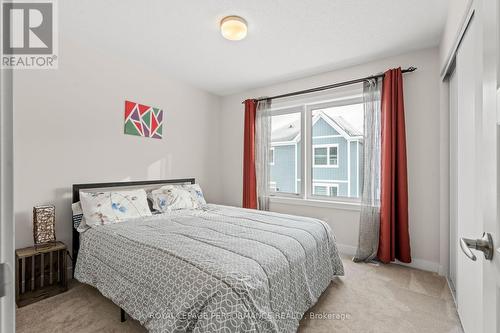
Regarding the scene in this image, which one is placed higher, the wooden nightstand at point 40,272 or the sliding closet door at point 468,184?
the sliding closet door at point 468,184

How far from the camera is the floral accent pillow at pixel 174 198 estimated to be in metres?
2.92

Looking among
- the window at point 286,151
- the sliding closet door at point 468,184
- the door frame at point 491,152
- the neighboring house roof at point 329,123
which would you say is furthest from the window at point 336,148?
the door frame at point 491,152

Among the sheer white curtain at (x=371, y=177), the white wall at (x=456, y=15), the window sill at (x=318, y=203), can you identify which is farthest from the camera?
the window sill at (x=318, y=203)

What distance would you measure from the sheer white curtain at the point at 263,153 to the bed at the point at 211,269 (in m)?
1.30

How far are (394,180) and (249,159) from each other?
206 centimetres

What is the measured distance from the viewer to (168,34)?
2.38 meters

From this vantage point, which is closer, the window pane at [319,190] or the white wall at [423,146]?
the white wall at [423,146]

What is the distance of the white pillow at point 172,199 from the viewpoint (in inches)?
115

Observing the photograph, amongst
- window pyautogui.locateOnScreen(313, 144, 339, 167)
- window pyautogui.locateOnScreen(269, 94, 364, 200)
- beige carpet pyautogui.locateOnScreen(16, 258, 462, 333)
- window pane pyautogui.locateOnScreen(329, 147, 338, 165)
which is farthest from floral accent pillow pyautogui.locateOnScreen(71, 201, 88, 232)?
window pane pyautogui.locateOnScreen(329, 147, 338, 165)

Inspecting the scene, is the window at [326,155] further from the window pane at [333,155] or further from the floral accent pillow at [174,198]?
the floral accent pillow at [174,198]

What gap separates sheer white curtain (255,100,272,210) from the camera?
147 inches

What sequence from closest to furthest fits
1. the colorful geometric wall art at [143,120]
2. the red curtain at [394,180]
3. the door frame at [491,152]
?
the door frame at [491,152]
the red curtain at [394,180]
the colorful geometric wall art at [143,120]

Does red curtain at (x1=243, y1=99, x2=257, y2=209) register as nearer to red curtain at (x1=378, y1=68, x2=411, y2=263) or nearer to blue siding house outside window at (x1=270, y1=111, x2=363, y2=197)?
blue siding house outside window at (x1=270, y1=111, x2=363, y2=197)

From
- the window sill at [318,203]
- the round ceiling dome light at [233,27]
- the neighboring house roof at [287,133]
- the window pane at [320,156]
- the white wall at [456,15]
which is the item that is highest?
the round ceiling dome light at [233,27]
